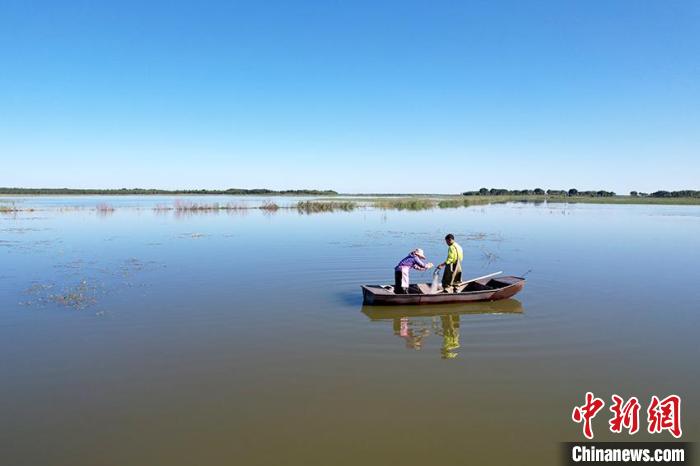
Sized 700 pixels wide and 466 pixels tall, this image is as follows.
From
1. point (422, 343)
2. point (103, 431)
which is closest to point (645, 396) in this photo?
point (422, 343)

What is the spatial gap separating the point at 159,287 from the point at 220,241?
1138cm

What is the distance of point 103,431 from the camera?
6.51 metres

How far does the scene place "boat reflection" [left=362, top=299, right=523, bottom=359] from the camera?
10.3 m

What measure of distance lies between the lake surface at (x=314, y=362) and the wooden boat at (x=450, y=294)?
31cm

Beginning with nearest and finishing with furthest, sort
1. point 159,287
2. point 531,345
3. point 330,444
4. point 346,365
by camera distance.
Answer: point 330,444, point 346,365, point 531,345, point 159,287

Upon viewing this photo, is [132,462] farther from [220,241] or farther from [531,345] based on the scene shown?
[220,241]

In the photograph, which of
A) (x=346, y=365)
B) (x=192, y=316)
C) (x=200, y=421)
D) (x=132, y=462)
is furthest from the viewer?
(x=192, y=316)

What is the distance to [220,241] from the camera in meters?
26.5

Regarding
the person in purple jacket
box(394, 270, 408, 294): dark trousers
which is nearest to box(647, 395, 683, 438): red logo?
the person in purple jacket

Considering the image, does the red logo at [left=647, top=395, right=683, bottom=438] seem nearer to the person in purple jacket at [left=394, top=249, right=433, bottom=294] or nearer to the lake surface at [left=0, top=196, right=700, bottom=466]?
the lake surface at [left=0, top=196, right=700, bottom=466]

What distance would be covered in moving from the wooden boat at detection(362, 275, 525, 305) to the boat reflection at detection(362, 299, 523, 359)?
22 centimetres

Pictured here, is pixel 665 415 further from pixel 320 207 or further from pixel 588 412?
pixel 320 207

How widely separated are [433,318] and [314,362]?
4.31m

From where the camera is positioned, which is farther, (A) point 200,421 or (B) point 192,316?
(B) point 192,316
